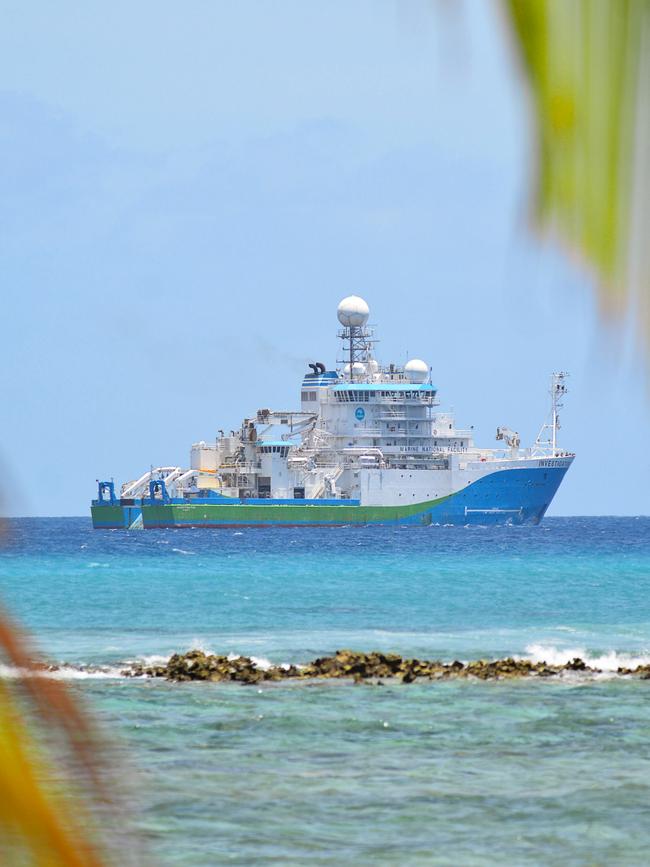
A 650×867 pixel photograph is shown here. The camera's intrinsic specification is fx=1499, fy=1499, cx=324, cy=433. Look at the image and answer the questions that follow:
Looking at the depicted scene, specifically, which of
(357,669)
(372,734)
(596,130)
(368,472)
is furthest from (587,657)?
(368,472)

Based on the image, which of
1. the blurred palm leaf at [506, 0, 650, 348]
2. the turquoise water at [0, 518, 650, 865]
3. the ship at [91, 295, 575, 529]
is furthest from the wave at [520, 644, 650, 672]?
the ship at [91, 295, 575, 529]

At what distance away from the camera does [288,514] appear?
74.8m

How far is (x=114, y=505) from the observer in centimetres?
8275

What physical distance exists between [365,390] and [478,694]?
197ft

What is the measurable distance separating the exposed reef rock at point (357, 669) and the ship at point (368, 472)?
55.3m

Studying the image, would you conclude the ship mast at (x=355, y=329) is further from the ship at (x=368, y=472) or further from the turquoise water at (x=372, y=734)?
the turquoise water at (x=372, y=734)

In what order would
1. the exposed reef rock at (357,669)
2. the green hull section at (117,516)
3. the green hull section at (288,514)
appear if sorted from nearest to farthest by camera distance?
the exposed reef rock at (357,669) < the green hull section at (288,514) < the green hull section at (117,516)

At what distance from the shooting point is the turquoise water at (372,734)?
9.36m

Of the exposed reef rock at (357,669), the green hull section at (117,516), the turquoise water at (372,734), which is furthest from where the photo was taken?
the green hull section at (117,516)

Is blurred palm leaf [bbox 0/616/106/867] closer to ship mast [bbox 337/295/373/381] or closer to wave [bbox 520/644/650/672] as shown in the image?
wave [bbox 520/644/650/672]

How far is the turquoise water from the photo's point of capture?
9.36 m

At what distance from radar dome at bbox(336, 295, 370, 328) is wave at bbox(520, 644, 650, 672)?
56.3 metres

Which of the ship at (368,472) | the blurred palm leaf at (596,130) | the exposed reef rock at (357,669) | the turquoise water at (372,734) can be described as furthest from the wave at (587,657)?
the ship at (368,472)

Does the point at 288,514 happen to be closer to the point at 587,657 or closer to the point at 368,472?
the point at 368,472
